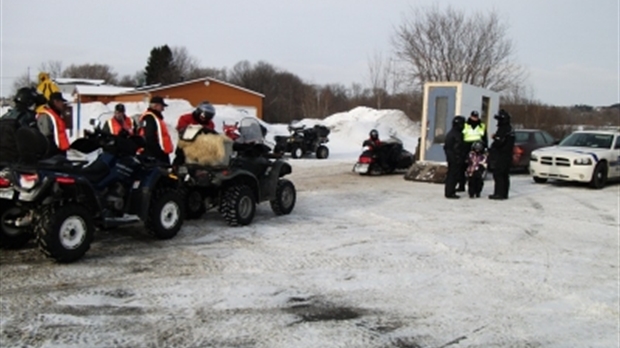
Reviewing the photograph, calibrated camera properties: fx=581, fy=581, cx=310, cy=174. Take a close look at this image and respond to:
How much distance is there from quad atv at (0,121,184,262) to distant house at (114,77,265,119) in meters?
38.7

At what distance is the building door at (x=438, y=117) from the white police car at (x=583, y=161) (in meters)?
2.41

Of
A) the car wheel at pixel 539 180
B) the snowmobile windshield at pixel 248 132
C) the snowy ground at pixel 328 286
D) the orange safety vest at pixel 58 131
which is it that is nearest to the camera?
the snowy ground at pixel 328 286

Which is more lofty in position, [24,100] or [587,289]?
[24,100]

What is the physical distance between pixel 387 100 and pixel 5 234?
45604 mm

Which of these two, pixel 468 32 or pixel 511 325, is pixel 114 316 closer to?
pixel 511 325

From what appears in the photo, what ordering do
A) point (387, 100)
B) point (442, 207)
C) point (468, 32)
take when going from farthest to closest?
point (387, 100), point (468, 32), point (442, 207)

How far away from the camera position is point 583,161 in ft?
47.4

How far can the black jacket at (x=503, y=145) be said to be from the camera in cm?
1211

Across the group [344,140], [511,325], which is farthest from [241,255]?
[344,140]

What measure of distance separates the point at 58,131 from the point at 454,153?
7933mm

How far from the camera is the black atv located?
72.3ft

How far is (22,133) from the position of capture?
608cm

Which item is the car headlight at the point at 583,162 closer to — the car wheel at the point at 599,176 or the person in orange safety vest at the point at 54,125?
the car wheel at the point at 599,176

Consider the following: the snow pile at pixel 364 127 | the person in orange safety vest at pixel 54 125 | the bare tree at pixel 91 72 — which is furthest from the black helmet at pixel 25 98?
the bare tree at pixel 91 72
